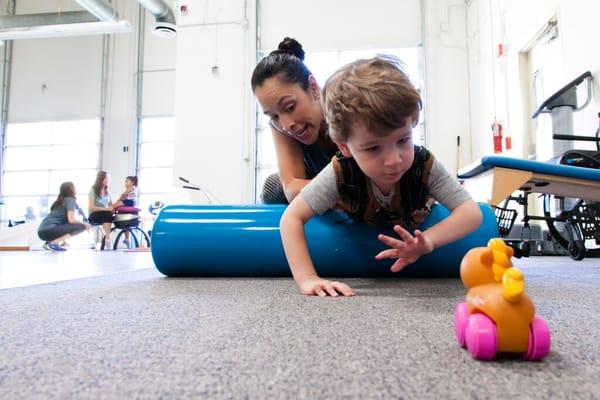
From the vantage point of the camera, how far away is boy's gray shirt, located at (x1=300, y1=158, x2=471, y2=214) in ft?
3.20

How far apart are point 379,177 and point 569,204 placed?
188 centimetres

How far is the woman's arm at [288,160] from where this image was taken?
1.31m

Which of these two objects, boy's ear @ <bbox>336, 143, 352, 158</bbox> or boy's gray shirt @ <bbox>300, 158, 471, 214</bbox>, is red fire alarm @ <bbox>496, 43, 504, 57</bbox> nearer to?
boy's gray shirt @ <bbox>300, 158, 471, 214</bbox>

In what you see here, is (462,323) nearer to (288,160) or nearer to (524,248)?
(288,160)

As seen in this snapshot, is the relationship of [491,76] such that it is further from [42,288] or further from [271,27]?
[42,288]

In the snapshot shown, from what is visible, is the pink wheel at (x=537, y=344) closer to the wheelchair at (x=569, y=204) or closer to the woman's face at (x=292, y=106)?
the woman's face at (x=292, y=106)

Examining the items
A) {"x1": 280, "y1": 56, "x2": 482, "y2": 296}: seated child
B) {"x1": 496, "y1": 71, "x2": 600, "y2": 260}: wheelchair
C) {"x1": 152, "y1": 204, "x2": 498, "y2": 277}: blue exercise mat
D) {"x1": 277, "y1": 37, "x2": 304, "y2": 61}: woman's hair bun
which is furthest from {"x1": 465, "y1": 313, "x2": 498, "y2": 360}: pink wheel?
{"x1": 496, "y1": 71, "x2": 600, "y2": 260}: wheelchair

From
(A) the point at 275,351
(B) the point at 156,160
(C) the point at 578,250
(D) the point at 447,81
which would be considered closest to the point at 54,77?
(B) the point at 156,160

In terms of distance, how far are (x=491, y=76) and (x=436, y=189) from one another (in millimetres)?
3573

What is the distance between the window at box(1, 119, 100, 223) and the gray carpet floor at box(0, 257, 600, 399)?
644cm

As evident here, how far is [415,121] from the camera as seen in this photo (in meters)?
0.81

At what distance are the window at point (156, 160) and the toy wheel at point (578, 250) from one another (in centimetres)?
530

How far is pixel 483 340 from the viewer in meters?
0.44

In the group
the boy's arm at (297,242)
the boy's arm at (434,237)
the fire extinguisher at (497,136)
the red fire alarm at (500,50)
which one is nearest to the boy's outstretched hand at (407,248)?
the boy's arm at (434,237)
